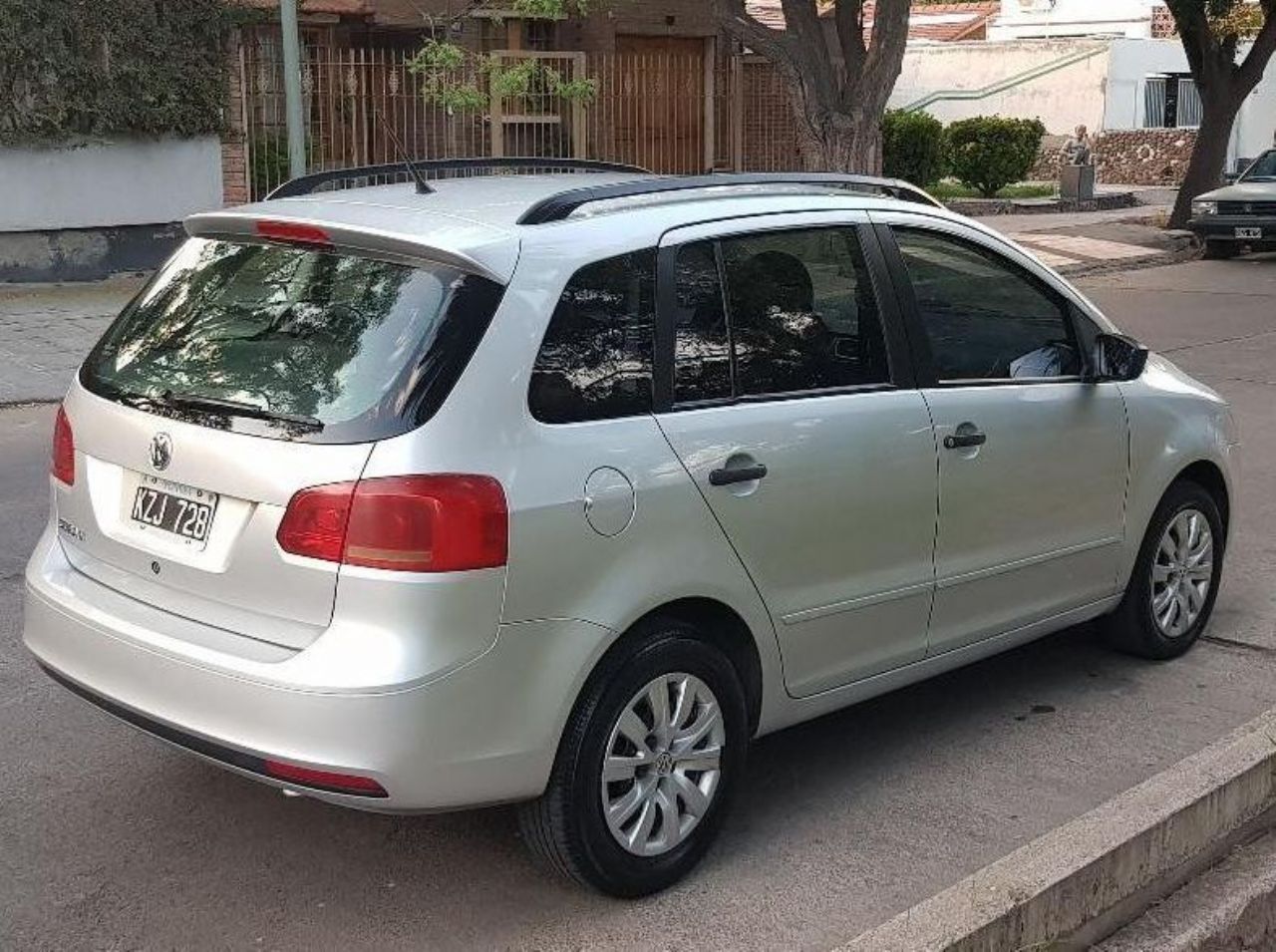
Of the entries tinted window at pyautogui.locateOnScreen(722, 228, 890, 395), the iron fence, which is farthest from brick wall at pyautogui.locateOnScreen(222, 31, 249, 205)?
tinted window at pyautogui.locateOnScreen(722, 228, 890, 395)

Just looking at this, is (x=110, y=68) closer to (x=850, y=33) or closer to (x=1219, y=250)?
(x=850, y=33)

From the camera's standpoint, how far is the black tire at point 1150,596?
552 cm

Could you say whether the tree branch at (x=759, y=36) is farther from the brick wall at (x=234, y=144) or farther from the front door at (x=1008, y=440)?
the front door at (x=1008, y=440)

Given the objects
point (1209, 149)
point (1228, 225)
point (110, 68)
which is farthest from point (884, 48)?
point (1209, 149)

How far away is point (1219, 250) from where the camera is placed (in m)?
22.4

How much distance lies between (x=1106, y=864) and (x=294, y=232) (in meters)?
2.53

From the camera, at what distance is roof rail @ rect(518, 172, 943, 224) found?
395 cm

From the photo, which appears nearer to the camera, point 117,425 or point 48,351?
point 117,425

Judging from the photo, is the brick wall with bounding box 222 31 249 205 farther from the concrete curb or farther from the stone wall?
the stone wall

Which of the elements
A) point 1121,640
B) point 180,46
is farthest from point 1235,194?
point 1121,640

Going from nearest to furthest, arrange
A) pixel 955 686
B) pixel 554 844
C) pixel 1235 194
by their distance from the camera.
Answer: pixel 554 844, pixel 955 686, pixel 1235 194

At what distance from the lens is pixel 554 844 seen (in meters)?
3.74

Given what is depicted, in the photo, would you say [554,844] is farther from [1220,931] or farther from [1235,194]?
[1235,194]

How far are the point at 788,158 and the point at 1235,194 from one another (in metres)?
6.38
